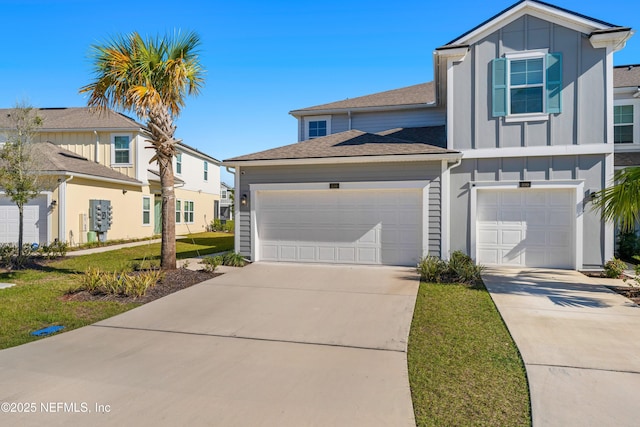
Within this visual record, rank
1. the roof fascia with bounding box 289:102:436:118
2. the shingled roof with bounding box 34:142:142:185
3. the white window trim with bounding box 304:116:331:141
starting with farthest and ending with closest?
the white window trim with bounding box 304:116:331:141, the roof fascia with bounding box 289:102:436:118, the shingled roof with bounding box 34:142:142:185

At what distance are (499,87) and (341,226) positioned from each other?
5.75 meters

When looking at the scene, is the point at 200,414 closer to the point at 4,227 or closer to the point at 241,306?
the point at 241,306

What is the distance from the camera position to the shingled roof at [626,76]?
1361cm

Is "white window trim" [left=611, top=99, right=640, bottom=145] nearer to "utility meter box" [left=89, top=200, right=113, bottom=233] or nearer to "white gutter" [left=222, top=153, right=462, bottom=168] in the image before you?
"white gutter" [left=222, top=153, right=462, bottom=168]

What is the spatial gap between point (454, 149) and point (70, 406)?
9.85 metres

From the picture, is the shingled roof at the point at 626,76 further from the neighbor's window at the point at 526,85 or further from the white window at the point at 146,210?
the white window at the point at 146,210

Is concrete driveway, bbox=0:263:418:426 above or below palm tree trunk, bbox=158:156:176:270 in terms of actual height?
below

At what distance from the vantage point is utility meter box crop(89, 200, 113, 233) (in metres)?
15.8

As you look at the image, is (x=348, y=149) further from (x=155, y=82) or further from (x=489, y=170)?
(x=155, y=82)

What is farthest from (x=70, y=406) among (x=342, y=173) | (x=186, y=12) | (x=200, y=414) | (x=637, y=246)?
(x=637, y=246)

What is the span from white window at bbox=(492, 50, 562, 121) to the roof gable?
80 cm

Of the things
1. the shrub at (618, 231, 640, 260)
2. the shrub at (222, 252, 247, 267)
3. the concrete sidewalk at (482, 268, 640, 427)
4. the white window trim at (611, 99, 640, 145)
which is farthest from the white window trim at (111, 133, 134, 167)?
the white window trim at (611, 99, 640, 145)

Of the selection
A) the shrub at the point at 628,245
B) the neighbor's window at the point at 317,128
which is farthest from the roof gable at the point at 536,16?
the neighbor's window at the point at 317,128

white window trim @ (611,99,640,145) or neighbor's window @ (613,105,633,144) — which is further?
neighbor's window @ (613,105,633,144)
